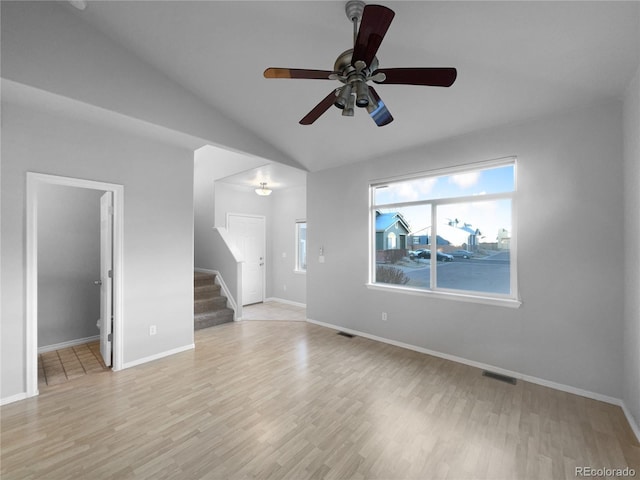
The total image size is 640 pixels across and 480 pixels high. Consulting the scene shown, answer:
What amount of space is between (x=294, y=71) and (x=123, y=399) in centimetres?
316

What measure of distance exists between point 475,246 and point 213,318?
4.24 meters

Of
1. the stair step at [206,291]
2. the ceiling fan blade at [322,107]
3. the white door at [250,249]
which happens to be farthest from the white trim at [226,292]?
the ceiling fan blade at [322,107]

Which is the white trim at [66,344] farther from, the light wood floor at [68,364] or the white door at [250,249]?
the white door at [250,249]

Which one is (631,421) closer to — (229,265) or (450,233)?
(450,233)

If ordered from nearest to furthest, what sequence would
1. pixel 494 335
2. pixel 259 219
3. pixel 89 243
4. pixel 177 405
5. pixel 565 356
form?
pixel 177 405 < pixel 565 356 < pixel 494 335 < pixel 89 243 < pixel 259 219

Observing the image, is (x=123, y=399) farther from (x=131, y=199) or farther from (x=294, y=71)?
(x=294, y=71)

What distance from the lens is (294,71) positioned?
1.69 meters

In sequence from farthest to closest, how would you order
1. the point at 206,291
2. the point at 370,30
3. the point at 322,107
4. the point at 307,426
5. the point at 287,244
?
the point at 287,244
the point at 206,291
the point at 307,426
the point at 322,107
the point at 370,30

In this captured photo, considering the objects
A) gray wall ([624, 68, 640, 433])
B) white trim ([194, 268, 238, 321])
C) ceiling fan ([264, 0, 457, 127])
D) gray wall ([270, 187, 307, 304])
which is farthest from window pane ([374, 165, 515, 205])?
white trim ([194, 268, 238, 321])

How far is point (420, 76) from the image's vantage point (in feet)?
5.35

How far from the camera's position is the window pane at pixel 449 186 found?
10.1 ft

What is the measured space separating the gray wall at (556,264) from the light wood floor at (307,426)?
31 cm

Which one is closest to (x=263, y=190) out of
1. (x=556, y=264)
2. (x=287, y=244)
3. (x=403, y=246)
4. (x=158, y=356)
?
(x=287, y=244)

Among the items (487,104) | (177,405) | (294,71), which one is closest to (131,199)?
(177,405)
